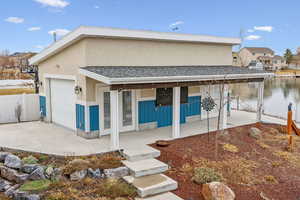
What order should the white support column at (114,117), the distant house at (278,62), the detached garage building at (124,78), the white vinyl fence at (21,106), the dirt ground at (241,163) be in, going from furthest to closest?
the distant house at (278,62) < the white vinyl fence at (21,106) < the detached garage building at (124,78) < the white support column at (114,117) < the dirt ground at (241,163)

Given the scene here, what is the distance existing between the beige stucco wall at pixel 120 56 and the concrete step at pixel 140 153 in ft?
9.23

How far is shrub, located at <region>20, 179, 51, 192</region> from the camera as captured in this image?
20.4 ft

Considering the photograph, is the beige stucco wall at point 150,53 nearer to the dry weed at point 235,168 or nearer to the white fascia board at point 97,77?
the white fascia board at point 97,77

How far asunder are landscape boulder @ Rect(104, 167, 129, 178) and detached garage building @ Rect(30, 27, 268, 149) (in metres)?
1.40

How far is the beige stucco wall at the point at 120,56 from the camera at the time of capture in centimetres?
962

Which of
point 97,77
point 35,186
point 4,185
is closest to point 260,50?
point 97,77

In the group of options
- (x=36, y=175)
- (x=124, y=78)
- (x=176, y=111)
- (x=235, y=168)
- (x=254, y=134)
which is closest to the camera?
(x=36, y=175)

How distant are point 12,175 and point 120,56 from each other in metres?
5.88

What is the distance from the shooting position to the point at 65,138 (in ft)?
32.5

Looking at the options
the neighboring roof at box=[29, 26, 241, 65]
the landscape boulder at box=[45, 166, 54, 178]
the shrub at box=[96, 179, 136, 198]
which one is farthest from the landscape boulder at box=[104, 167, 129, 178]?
the neighboring roof at box=[29, 26, 241, 65]

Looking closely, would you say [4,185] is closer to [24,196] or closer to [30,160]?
[30,160]

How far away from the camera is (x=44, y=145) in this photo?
8898 millimetres

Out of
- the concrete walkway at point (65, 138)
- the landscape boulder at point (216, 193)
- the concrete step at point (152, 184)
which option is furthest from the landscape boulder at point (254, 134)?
the concrete step at point (152, 184)

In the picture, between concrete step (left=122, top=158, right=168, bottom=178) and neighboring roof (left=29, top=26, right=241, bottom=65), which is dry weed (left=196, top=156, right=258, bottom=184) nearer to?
concrete step (left=122, top=158, right=168, bottom=178)
